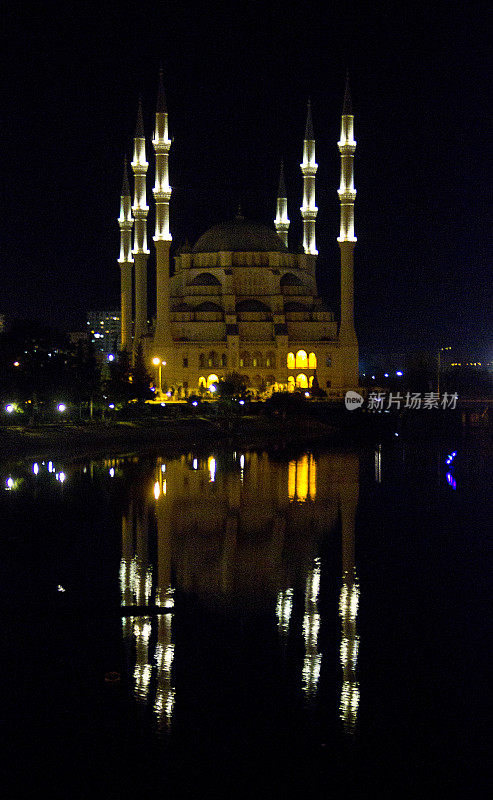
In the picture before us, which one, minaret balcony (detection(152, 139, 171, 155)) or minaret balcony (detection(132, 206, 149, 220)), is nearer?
minaret balcony (detection(152, 139, 171, 155))

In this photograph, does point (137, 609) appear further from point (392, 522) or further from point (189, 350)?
point (189, 350)

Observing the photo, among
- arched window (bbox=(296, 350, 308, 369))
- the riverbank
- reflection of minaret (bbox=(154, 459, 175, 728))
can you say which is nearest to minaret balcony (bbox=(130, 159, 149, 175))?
arched window (bbox=(296, 350, 308, 369))

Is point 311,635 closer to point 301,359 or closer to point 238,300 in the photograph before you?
point 301,359

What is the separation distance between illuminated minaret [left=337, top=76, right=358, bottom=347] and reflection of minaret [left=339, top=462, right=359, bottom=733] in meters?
45.9

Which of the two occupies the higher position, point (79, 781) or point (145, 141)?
point (145, 141)

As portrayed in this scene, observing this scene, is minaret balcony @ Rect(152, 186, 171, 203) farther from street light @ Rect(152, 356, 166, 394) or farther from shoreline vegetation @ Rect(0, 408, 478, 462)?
→ shoreline vegetation @ Rect(0, 408, 478, 462)

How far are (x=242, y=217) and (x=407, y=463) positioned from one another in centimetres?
4328

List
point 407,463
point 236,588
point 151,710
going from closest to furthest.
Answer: point 151,710 < point 236,588 < point 407,463

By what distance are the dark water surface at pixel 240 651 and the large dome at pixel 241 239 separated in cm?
5423

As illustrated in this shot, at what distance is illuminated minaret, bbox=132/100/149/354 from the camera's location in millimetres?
72188

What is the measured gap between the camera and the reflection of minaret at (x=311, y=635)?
1247cm

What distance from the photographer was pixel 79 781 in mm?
10109

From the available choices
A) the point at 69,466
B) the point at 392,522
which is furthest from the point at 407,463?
the point at 392,522

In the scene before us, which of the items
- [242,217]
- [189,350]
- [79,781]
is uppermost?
[242,217]
